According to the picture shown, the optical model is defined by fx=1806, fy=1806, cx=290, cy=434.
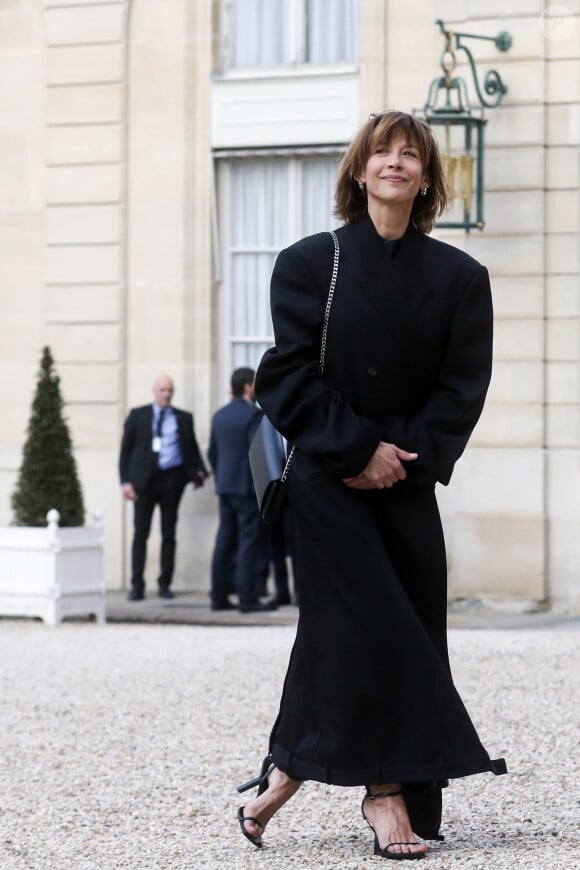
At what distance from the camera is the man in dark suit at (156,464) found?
13.0 metres

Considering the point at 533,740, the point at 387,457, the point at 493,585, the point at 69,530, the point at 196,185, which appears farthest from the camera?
the point at 196,185

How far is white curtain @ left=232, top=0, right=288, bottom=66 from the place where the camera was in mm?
13617

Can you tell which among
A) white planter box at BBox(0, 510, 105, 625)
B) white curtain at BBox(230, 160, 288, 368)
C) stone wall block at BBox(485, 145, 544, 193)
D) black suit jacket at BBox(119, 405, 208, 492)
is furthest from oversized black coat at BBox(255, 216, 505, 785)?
white curtain at BBox(230, 160, 288, 368)

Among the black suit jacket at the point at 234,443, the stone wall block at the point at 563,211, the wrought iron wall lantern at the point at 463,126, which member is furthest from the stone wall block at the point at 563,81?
the black suit jacket at the point at 234,443

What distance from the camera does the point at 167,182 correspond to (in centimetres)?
1366

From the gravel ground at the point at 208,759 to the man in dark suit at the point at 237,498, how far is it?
83.2 inches

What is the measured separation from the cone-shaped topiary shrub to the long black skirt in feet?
25.1

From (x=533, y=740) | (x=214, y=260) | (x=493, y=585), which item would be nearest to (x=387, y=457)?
(x=533, y=740)

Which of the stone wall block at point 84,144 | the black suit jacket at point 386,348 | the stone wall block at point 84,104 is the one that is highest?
the stone wall block at point 84,104

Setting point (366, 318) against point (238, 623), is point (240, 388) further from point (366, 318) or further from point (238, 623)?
point (366, 318)

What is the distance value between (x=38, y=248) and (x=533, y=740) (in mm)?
8627

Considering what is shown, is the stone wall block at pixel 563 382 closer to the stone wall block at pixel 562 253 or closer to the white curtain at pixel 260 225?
the stone wall block at pixel 562 253

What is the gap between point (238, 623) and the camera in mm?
11828

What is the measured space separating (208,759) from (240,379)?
245 inches
